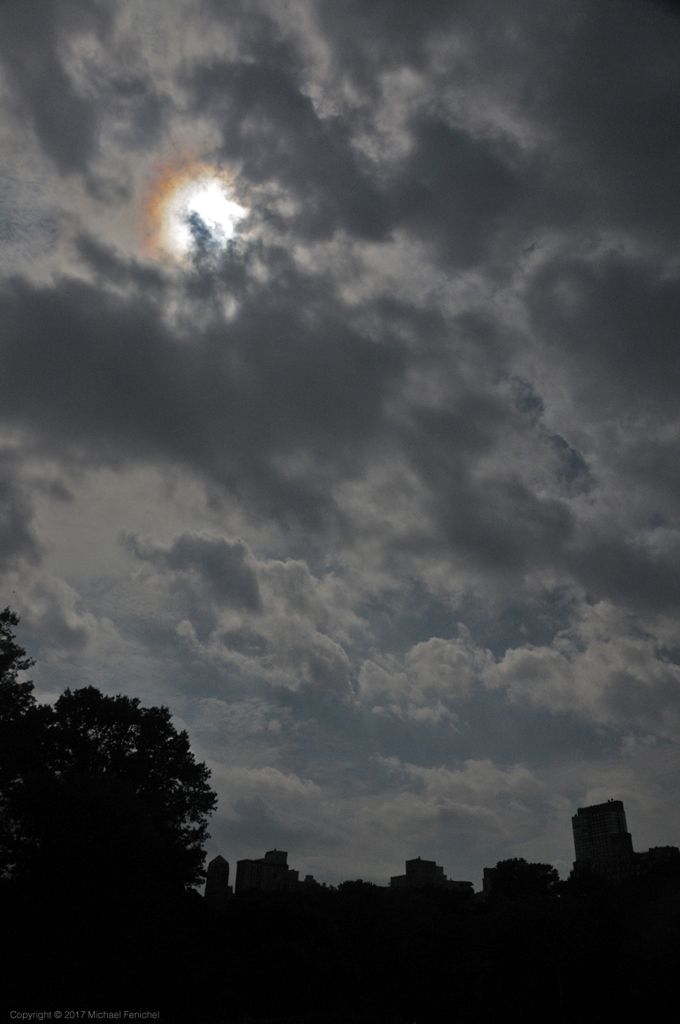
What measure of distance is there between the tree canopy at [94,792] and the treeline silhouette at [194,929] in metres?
0.10

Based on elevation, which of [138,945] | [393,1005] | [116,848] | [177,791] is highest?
[177,791]

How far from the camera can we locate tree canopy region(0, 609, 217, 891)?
120 feet

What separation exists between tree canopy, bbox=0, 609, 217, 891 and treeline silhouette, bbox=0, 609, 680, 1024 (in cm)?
10

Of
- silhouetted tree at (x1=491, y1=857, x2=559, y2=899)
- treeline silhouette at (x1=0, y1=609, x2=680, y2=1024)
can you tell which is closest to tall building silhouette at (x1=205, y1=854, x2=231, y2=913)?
silhouetted tree at (x1=491, y1=857, x2=559, y2=899)

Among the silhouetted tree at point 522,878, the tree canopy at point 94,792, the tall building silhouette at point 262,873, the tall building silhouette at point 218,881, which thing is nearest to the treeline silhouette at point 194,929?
the tree canopy at point 94,792

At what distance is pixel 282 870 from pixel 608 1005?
129 meters

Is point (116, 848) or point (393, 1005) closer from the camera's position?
point (116, 848)

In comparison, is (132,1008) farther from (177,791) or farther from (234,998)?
(177,791)

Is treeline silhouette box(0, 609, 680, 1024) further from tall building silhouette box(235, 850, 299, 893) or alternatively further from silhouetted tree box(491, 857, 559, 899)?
tall building silhouette box(235, 850, 299, 893)

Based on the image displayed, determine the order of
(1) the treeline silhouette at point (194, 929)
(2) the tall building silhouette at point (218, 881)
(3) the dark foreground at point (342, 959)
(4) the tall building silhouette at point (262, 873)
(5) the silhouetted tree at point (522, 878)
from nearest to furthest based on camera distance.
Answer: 1. (3) the dark foreground at point (342, 959)
2. (1) the treeline silhouette at point (194, 929)
3. (5) the silhouetted tree at point (522, 878)
4. (2) the tall building silhouette at point (218, 881)
5. (4) the tall building silhouette at point (262, 873)

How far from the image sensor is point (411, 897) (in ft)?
227

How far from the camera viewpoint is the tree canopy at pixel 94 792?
36.5m

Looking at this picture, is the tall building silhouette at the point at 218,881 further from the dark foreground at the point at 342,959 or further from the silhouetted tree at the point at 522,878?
the dark foreground at the point at 342,959

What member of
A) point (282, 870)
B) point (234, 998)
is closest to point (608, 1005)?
point (234, 998)
